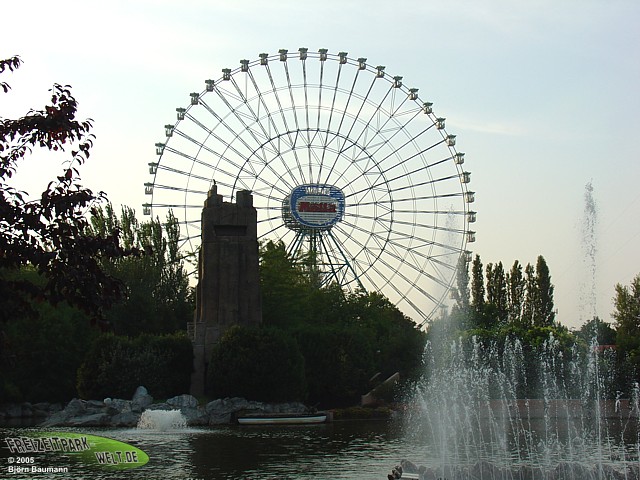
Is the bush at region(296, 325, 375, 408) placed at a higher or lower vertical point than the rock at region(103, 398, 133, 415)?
higher

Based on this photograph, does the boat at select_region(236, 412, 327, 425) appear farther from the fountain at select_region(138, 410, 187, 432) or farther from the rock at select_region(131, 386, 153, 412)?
the rock at select_region(131, 386, 153, 412)

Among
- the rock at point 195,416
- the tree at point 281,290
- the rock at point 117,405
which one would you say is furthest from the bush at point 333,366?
the rock at point 117,405

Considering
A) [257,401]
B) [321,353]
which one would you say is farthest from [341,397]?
[257,401]

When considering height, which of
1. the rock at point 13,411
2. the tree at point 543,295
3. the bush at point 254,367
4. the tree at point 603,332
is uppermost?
the tree at point 543,295

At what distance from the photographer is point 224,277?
139ft

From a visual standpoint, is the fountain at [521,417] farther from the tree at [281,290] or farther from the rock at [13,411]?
the rock at [13,411]

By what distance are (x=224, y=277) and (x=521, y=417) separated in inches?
579

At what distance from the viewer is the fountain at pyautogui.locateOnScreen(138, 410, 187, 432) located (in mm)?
34688

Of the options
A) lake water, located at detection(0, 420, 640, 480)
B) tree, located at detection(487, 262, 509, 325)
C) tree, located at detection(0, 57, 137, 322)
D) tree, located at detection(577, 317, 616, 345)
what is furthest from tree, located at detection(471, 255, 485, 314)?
tree, located at detection(0, 57, 137, 322)

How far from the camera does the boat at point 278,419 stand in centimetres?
3612

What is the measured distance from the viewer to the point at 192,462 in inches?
864

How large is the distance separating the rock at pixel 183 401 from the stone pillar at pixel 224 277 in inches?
118

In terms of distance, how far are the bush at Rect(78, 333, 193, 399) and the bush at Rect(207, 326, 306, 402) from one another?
1575 mm

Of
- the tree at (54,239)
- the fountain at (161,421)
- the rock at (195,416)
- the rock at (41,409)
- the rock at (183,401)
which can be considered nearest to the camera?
the tree at (54,239)
